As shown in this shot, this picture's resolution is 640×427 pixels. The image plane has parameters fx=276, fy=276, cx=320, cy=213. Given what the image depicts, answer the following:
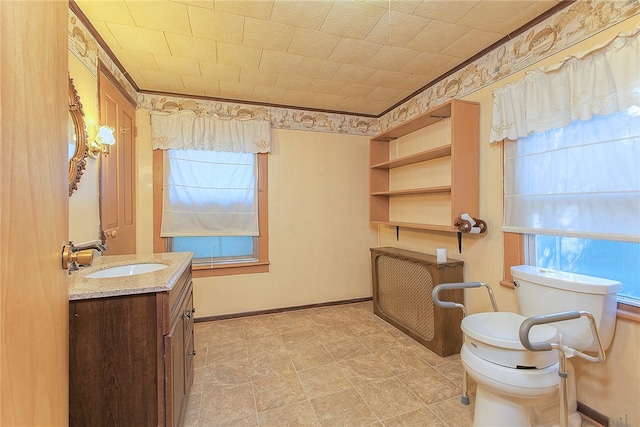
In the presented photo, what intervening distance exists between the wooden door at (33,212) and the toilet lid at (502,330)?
62.9 inches

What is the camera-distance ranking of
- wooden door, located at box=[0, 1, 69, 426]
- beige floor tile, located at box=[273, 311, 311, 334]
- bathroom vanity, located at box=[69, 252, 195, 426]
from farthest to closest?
beige floor tile, located at box=[273, 311, 311, 334], bathroom vanity, located at box=[69, 252, 195, 426], wooden door, located at box=[0, 1, 69, 426]

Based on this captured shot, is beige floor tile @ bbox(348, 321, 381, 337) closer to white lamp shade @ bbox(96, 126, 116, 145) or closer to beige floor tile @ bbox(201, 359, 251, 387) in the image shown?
beige floor tile @ bbox(201, 359, 251, 387)

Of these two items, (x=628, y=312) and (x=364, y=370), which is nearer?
(x=628, y=312)

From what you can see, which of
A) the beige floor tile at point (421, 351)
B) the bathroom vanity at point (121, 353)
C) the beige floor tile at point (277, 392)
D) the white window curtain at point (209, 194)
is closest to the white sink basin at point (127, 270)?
the bathroom vanity at point (121, 353)

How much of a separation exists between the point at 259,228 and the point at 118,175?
1349 mm

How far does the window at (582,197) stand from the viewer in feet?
4.46

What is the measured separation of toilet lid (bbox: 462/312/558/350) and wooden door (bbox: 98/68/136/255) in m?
2.42

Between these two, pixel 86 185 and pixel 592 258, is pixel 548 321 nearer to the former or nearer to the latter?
pixel 592 258

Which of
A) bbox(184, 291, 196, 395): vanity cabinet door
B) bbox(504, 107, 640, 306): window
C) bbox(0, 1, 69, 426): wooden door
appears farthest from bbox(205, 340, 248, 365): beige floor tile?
bbox(504, 107, 640, 306): window

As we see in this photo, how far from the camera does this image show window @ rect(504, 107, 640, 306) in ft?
4.46

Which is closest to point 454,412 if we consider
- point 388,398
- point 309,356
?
point 388,398

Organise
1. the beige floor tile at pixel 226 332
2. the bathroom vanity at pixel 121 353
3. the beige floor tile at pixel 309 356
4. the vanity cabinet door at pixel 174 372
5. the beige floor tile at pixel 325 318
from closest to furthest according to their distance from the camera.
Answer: the bathroom vanity at pixel 121 353 → the vanity cabinet door at pixel 174 372 → the beige floor tile at pixel 309 356 → the beige floor tile at pixel 226 332 → the beige floor tile at pixel 325 318

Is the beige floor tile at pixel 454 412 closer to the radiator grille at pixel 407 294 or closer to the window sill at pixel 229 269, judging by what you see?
the radiator grille at pixel 407 294

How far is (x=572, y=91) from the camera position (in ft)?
5.05
